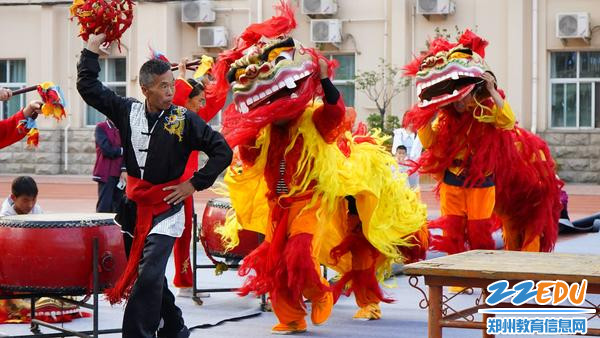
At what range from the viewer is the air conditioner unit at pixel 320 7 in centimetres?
2042

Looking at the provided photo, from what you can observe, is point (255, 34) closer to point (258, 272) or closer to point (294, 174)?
point (294, 174)

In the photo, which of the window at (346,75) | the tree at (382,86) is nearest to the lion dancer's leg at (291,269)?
the tree at (382,86)

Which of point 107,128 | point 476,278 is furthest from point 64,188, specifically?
point 476,278

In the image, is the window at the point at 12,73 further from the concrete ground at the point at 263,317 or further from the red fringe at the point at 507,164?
the red fringe at the point at 507,164

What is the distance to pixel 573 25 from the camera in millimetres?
18875

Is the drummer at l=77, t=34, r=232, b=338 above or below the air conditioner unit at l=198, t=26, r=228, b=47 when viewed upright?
below

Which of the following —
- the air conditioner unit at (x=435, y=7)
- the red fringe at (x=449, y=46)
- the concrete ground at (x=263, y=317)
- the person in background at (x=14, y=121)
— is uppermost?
the air conditioner unit at (x=435, y=7)

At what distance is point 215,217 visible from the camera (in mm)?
6930

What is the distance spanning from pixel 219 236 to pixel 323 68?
153 centimetres

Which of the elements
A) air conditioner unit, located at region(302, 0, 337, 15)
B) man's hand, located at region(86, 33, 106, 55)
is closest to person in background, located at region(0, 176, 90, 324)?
man's hand, located at region(86, 33, 106, 55)

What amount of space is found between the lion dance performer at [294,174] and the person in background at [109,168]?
10.4 ft

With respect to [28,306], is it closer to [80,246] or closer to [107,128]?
[80,246]

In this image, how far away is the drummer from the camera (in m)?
5.04

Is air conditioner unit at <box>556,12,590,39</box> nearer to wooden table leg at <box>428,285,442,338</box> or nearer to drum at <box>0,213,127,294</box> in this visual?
drum at <box>0,213,127,294</box>
